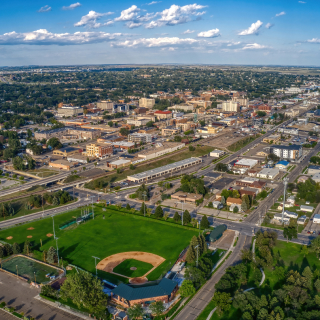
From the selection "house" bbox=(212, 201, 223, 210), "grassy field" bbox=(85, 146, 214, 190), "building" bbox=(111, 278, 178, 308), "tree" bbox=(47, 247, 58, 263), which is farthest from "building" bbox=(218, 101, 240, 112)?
"building" bbox=(111, 278, 178, 308)

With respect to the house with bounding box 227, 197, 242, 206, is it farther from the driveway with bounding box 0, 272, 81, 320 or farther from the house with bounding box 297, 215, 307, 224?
the driveway with bounding box 0, 272, 81, 320

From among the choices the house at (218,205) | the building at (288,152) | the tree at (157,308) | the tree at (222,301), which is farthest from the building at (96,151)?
the tree at (222,301)

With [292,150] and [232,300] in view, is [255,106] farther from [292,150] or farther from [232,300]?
[232,300]

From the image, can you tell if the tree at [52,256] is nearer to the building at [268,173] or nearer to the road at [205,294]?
the road at [205,294]

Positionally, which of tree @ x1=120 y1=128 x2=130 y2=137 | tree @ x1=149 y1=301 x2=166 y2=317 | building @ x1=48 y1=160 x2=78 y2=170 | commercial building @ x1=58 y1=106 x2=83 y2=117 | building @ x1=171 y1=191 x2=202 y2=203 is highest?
commercial building @ x1=58 y1=106 x2=83 y2=117

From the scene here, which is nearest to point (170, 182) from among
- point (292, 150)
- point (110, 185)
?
point (110, 185)
